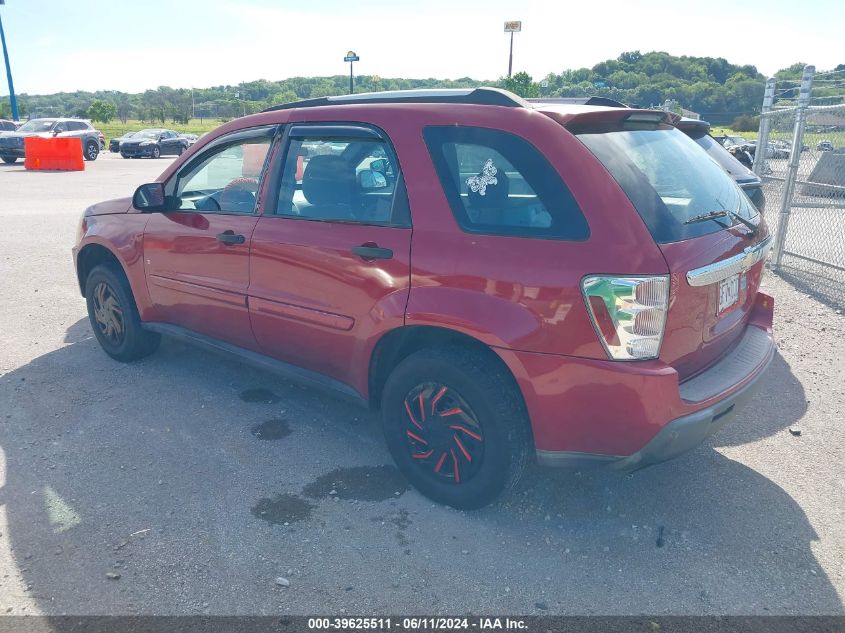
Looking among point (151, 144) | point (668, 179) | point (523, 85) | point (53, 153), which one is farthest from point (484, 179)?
point (523, 85)

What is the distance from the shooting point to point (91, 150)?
86.9 feet

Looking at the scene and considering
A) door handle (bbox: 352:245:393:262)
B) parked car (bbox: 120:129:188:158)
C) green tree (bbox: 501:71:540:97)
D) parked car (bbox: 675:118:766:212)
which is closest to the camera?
door handle (bbox: 352:245:393:262)

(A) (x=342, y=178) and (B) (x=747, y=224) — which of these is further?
(A) (x=342, y=178)

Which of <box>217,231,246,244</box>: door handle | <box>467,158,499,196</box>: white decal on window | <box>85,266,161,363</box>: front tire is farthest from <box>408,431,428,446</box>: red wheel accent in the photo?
<box>85,266,161,363</box>: front tire

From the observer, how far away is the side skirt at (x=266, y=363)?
3553mm

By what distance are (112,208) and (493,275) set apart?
10.8ft

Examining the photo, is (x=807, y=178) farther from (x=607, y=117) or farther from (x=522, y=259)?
(x=522, y=259)

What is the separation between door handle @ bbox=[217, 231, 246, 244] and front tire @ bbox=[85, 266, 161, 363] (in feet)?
4.19

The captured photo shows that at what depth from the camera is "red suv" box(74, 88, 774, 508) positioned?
2625 mm

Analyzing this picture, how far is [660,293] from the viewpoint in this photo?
102 inches

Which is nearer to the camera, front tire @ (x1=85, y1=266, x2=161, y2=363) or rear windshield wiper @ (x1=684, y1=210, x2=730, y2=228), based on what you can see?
rear windshield wiper @ (x1=684, y1=210, x2=730, y2=228)

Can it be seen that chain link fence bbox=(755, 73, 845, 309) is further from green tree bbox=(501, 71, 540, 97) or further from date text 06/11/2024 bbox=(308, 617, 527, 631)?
green tree bbox=(501, 71, 540, 97)

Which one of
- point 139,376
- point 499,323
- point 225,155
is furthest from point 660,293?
point 139,376

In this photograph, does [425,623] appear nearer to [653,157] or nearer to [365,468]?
[365,468]
